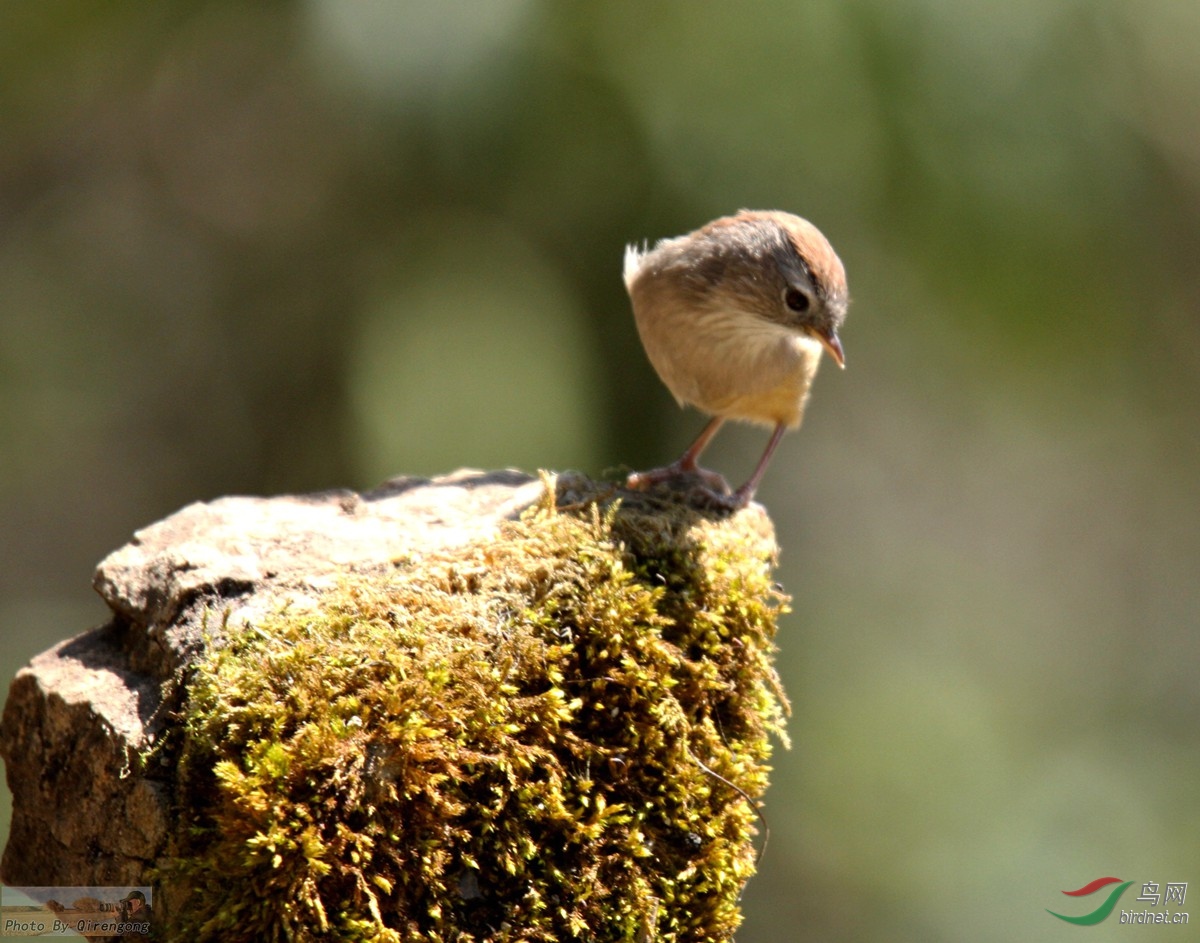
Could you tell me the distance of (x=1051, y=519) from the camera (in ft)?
28.1

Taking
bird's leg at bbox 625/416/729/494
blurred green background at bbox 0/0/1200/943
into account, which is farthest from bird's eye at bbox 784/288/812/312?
blurred green background at bbox 0/0/1200/943

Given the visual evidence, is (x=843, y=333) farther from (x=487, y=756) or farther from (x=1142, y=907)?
(x=487, y=756)

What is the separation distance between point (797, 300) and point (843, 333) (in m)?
3.26

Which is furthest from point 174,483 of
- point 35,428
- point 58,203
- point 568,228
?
point 568,228

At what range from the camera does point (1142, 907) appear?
6473mm

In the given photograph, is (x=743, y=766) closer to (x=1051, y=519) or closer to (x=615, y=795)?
(x=615, y=795)

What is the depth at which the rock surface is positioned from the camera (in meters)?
2.40

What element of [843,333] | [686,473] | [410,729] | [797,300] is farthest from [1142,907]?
[410,729]

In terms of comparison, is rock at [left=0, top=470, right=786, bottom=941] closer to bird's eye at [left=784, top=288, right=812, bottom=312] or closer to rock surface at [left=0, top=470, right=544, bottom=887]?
rock surface at [left=0, top=470, right=544, bottom=887]

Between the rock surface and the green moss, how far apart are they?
17 centimetres

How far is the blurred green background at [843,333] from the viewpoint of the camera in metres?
5.25

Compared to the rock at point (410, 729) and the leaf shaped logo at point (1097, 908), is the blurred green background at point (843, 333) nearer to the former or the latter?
the leaf shaped logo at point (1097, 908)

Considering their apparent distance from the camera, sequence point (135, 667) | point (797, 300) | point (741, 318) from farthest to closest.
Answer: point (741, 318)
point (797, 300)
point (135, 667)

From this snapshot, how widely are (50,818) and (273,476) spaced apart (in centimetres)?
409
